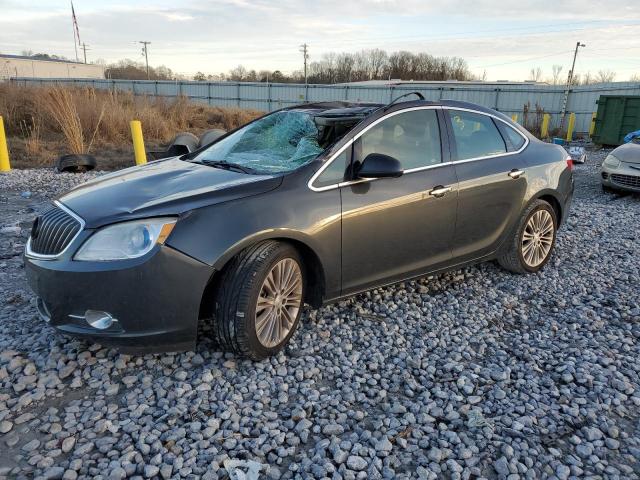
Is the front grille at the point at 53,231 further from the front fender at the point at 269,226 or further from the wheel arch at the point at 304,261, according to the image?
the wheel arch at the point at 304,261

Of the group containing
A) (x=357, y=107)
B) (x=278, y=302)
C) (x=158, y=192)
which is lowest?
(x=278, y=302)

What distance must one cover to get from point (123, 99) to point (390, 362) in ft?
54.3

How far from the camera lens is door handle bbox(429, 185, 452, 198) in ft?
13.0

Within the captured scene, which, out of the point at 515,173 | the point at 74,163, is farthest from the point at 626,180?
the point at 74,163

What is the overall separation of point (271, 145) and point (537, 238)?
9.30 feet

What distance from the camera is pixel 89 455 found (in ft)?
8.04

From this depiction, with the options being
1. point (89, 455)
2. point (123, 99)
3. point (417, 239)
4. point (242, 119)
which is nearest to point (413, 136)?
point (417, 239)

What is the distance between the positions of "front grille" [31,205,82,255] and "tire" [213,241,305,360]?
92 cm

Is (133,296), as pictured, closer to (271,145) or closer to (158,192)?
(158,192)

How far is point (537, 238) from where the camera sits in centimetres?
501

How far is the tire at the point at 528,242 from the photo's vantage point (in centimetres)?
479

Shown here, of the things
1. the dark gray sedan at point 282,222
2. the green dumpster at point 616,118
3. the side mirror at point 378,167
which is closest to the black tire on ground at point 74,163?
the dark gray sedan at point 282,222

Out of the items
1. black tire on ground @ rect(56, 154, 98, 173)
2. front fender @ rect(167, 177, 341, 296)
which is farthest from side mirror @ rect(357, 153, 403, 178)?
black tire on ground @ rect(56, 154, 98, 173)

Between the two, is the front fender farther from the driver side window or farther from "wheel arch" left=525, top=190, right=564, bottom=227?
"wheel arch" left=525, top=190, right=564, bottom=227
